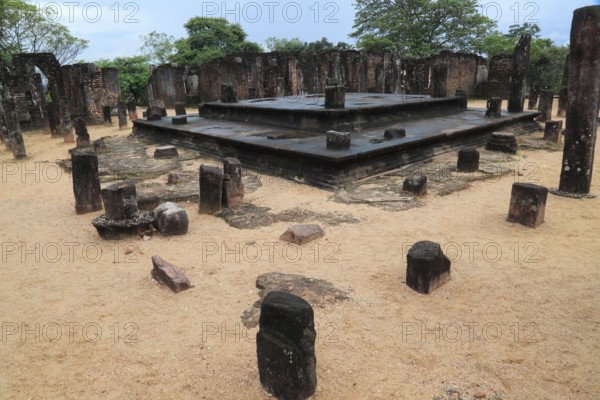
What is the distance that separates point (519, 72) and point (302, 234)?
1035 cm

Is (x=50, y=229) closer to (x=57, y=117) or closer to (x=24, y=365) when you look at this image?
(x=24, y=365)

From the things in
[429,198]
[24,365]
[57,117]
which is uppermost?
[57,117]

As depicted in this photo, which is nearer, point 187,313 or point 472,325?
point 472,325

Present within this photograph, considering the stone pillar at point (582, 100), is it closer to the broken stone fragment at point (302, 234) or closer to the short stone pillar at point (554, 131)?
the broken stone fragment at point (302, 234)

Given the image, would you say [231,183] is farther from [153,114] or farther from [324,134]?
[153,114]

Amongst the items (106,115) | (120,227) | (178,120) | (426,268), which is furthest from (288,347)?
(106,115)

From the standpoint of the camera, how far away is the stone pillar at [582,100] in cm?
570

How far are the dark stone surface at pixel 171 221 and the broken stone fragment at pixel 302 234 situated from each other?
1.23 m

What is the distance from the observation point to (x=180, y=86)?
21062mm

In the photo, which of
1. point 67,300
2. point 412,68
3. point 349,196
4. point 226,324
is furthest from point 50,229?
point 412,68

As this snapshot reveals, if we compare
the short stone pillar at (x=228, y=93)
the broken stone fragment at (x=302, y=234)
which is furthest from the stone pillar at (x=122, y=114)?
the broken stone fragment at (x=302, y=234)

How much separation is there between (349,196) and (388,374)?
392 centimetres

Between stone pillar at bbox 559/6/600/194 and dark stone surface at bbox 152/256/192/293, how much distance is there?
18.6ft

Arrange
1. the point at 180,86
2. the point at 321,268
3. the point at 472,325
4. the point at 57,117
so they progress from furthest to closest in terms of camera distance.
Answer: the point at 180,86 → the point at 57,117 → the point at 321,268 → the point at 472,325
